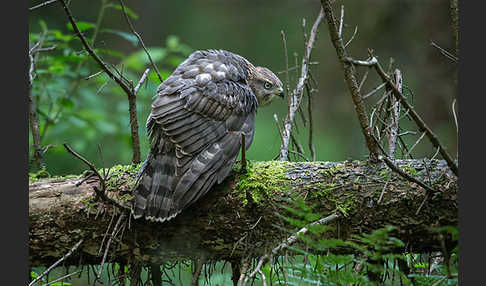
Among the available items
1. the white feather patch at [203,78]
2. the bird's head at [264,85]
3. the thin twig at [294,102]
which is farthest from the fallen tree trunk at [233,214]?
the bird's head at [264,85]

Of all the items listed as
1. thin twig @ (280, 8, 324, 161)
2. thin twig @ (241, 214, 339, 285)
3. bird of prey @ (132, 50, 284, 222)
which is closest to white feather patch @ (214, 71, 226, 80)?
bird of prey @ (132, 50, 284, 222)

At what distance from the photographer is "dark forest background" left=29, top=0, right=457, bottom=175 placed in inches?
184

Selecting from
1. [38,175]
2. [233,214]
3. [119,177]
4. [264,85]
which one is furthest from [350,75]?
[38,175]

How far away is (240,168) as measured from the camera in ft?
9.72

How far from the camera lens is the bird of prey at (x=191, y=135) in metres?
2.74

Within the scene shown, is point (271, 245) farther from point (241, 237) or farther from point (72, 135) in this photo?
point (72, 135)

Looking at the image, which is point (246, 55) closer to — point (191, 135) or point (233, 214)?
point (191, 135)

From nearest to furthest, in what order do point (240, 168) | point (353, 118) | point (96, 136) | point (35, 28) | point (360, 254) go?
point (360, 254) → point (240, 168) → point (96, 136) → point (35, 28) → point (353, 118)

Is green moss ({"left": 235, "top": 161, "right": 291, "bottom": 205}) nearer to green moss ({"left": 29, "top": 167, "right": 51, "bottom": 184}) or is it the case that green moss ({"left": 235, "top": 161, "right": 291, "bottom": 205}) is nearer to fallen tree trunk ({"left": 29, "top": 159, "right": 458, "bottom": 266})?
fallen tree trunk ({"left": 29, "top": 159, "right": 458, "bottom": 266})

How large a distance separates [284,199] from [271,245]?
28 cm

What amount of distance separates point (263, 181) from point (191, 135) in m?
0.55

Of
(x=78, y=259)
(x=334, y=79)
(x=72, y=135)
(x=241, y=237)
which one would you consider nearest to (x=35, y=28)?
(x=72, y=135)

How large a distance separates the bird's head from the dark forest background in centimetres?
17

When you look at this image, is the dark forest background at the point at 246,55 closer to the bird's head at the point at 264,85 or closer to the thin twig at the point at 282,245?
the bird's head at the point at 264,85
